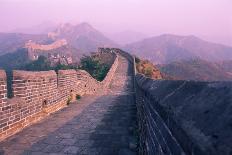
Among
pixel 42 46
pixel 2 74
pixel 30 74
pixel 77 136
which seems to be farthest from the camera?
pixel 42 46

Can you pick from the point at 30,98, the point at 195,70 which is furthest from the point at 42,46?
the point at 30,98

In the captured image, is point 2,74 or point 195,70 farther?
point 195,70

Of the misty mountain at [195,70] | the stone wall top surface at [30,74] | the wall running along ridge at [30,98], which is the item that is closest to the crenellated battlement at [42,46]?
the misty mountain at [195,70]

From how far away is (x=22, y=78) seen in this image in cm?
673

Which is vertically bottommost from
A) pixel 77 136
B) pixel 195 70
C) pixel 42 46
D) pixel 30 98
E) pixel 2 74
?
pixel 77 136

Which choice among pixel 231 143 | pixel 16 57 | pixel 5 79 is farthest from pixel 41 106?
pixel 16 57

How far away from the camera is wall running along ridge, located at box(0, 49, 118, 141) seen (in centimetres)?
595

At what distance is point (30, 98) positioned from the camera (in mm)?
7258

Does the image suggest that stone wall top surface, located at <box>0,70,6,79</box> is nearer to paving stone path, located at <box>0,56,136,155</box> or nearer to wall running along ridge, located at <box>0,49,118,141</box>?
wall running along ridge, located at <box>0,49,118,141</box>

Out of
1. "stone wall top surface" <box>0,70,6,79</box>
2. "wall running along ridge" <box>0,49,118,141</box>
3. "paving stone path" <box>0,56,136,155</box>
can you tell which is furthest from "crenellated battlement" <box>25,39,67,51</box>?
"stone wall top surface" <box>0,70,6,79</box>

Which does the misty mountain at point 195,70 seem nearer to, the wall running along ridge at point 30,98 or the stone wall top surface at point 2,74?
the wall running along ridge at point 30,98

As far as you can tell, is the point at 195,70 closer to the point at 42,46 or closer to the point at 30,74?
the point at 42,46

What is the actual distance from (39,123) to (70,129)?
3.21 feet

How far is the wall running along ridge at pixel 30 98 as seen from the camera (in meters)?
5.95
